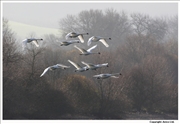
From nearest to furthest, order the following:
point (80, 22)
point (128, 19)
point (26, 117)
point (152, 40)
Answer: point (26, 117) < point (152, 40) < point (80, 22) < point (128, 19)

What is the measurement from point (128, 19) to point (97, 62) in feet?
201

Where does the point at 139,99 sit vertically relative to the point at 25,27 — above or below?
below

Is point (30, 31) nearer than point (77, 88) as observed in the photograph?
No

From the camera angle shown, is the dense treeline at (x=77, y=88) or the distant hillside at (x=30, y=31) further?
the distant hillside at (x=30, y=31)

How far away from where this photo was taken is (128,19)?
5044 inches

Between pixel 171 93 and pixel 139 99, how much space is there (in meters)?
4.81

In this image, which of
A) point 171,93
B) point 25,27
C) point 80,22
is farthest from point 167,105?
point 25,27

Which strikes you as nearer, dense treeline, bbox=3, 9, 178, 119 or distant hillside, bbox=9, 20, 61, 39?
dense treeline, bbox=3, 9, 178, 119

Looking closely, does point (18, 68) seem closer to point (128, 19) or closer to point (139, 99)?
point (139, 99)

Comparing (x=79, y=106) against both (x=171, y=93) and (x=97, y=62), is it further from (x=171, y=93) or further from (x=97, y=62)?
(x=171, y=93)

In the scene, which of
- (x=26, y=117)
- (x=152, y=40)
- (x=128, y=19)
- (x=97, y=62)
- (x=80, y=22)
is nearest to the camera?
(x=26, y=117)

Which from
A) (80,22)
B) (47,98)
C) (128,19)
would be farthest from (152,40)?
(47,98)

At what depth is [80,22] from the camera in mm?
116375

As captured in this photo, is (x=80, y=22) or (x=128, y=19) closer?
(x=80, y=22)
